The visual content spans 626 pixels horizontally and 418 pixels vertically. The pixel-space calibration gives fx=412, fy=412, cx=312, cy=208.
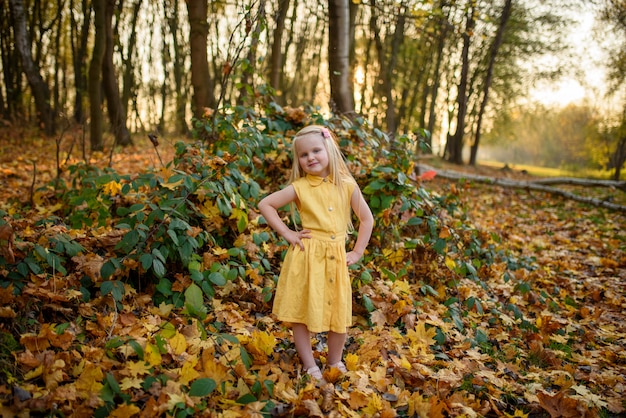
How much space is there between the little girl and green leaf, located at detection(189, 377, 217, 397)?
1.86ft

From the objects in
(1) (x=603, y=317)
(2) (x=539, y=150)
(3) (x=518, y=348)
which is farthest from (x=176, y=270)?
(2) (x=539, y=150)

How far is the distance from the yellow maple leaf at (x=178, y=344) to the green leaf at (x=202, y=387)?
447mm

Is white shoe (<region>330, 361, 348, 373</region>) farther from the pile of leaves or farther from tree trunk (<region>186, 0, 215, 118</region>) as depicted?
tree trunk (<region>186, 0, 215, 118</region>)

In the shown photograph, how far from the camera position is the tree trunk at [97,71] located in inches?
332

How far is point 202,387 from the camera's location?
75.3 inches

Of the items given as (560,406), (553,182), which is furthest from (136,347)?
(553,182)

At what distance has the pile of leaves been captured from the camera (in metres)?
2.08

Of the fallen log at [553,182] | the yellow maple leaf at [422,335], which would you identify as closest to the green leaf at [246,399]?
the yellow maple leaf at [422,335]

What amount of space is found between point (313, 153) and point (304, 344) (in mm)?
1153

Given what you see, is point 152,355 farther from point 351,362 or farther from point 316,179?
point 316,179

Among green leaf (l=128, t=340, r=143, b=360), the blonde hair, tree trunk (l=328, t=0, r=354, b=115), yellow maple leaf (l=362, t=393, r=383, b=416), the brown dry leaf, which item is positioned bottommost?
the brown dry leaf

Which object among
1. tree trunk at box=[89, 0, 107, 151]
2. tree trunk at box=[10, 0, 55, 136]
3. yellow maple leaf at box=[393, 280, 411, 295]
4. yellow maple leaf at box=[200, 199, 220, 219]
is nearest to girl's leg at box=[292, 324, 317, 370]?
yellow maple leaf at box=[200, 199, 220, 219]

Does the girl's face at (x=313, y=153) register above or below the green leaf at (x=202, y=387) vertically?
above

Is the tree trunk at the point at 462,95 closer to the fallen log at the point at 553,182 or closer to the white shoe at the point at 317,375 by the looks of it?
the fallen log at the point at 553,182
